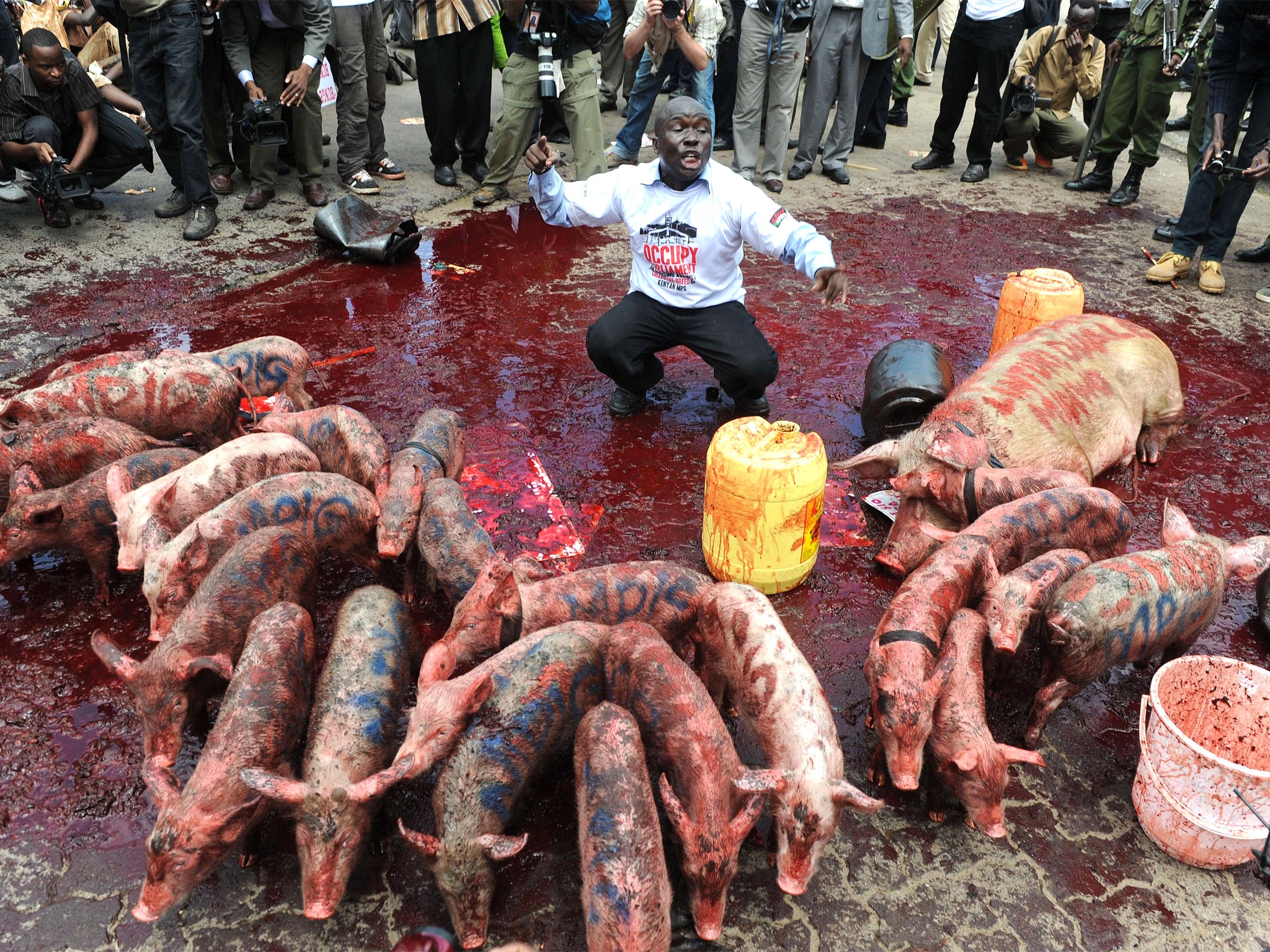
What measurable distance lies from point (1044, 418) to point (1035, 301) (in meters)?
1.34

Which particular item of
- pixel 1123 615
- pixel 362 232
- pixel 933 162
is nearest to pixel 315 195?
pixel 362 232

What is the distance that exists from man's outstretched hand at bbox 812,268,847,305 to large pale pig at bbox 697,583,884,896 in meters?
1.87

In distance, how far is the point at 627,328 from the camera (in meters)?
5.42

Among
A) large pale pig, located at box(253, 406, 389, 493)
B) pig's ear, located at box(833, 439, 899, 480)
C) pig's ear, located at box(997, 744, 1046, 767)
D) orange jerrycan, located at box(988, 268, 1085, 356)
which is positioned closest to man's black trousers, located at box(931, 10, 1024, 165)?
orange jerrycan, located at box(988, 268, 1085, 356)

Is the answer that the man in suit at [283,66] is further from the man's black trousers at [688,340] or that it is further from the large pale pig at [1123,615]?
the large pale pig at [1123,615]

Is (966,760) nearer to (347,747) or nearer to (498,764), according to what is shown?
(498,764)

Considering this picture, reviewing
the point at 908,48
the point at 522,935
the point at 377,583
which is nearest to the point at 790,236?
the point at 377,583

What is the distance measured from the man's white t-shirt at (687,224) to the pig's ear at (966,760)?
2.64 meters

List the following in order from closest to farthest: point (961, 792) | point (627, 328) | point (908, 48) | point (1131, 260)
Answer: point (961, 792) < point (627, 328) < point (1131, 260) < point (908, 48)

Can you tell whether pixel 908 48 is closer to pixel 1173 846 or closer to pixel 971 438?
pixel 971 438

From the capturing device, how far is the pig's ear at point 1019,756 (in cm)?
313

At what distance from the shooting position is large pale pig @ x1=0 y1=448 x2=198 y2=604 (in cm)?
414

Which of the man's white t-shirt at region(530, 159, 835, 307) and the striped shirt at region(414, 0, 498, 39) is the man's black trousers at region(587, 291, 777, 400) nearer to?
the man's white t-shirt at region(530, 159, 835, 307)

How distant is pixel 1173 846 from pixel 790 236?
10.9 feet
